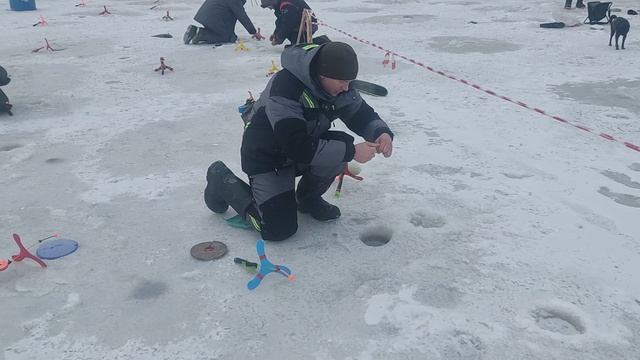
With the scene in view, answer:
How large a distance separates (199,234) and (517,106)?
384 centimetres

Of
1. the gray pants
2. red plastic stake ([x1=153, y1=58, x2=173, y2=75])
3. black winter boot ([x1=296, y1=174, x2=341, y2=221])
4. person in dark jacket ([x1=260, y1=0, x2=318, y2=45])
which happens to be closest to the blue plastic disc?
the gray pants

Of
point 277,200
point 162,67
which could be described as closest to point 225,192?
point 277,200

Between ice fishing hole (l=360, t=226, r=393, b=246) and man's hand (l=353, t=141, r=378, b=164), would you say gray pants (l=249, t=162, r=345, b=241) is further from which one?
ice fishing hole (l=360, t=226, r=393, b=246)

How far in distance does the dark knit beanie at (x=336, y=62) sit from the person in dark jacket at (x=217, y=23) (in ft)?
22.4

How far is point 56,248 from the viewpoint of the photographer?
3086 millimetres

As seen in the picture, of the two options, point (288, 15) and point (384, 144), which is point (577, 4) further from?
point (384, 144)

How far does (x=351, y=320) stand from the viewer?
250 cm

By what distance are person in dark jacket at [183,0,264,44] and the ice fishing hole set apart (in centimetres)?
674

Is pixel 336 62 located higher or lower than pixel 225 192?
higher

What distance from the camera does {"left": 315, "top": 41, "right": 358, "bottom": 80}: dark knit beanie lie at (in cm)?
271

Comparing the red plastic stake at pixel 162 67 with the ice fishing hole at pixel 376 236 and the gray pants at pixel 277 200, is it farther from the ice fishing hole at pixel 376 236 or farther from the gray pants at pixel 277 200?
the ice fishing hole at pixel 376 236

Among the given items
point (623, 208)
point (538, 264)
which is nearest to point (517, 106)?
point (623, 208)

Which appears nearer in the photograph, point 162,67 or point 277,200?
point 277,200

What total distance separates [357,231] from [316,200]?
13.5 inches
